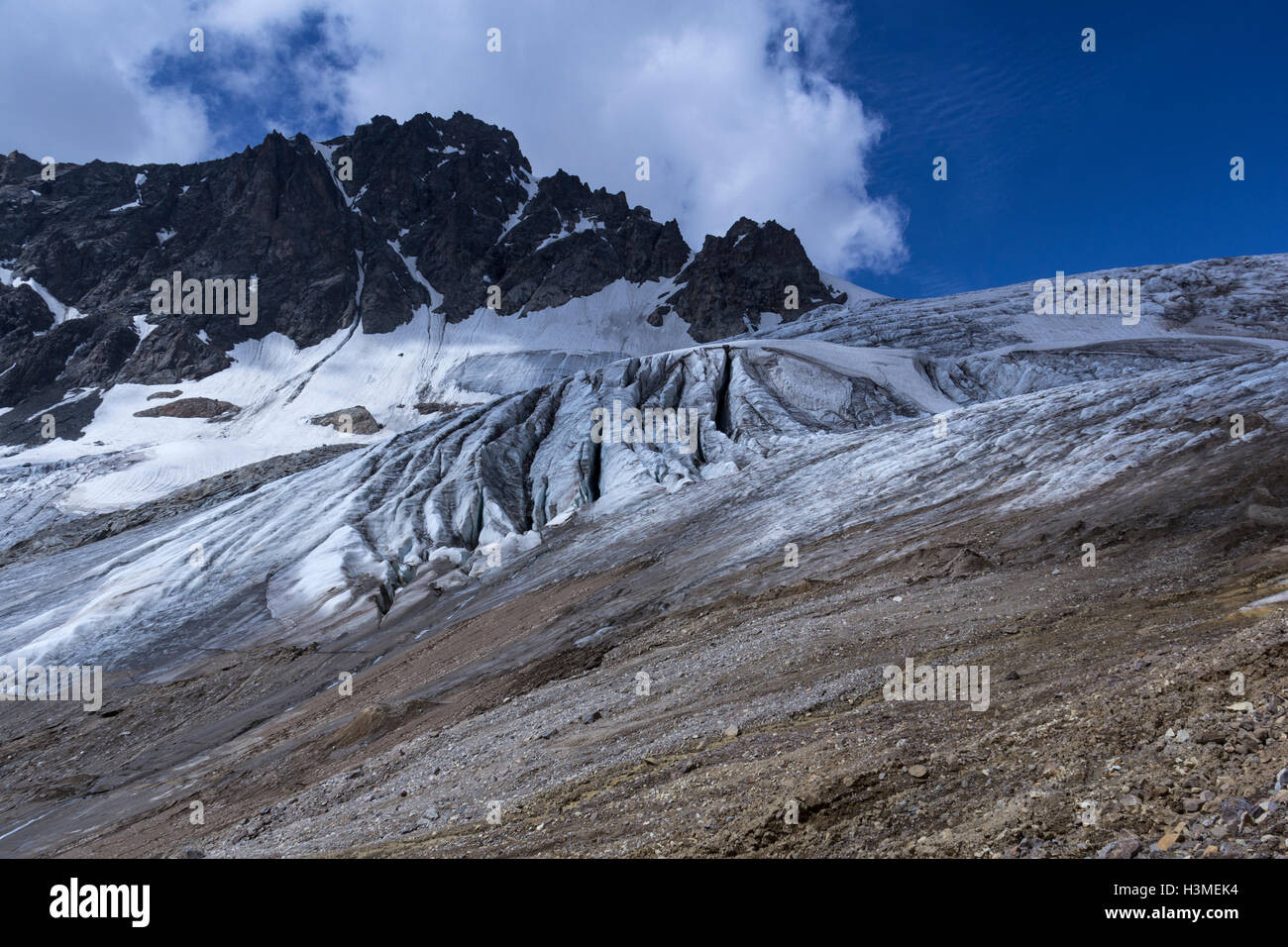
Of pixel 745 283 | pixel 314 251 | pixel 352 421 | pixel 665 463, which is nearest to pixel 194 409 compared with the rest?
pixel 352 421

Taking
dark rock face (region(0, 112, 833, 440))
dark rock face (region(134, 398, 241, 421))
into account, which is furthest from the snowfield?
dark rock face (region(0, 112, 833, 440))

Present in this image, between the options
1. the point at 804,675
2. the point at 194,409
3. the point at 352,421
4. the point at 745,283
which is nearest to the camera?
the point at 804,675

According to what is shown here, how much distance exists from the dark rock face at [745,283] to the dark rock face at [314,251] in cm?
35

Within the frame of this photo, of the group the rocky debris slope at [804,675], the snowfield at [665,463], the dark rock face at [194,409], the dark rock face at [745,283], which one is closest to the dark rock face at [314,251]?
the dark rock face at [745,283]

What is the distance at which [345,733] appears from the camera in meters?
21.8

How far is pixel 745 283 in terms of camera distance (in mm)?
130375

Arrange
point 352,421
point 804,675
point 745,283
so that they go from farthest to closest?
point 745,283, point 352,421, point 804,675

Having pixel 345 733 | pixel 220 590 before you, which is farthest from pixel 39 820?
pixel 220 590

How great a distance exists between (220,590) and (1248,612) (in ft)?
137

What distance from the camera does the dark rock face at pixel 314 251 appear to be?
12462cm

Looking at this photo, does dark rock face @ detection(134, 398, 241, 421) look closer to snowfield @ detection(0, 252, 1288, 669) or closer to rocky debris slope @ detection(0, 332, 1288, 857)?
snowfield @ detection(0, 252, 1288, 669)

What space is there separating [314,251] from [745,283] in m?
78.0

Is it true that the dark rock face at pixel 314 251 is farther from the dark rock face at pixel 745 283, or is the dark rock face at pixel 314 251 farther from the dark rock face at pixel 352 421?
the dark rock face at pixel 352 421

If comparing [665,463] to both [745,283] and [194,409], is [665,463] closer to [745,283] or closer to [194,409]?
[194,409]
